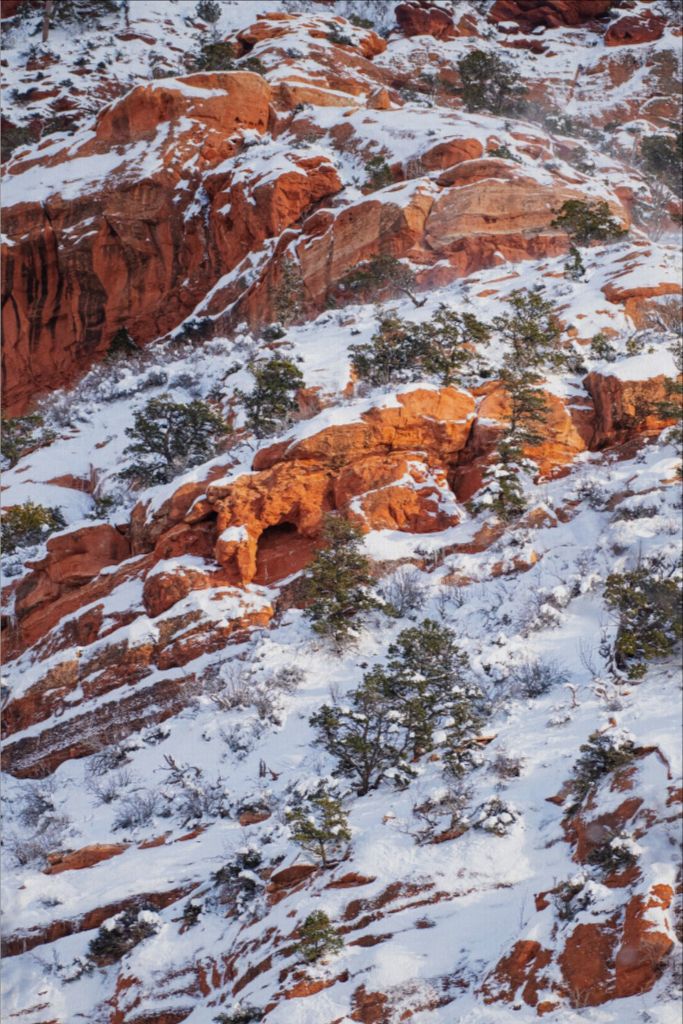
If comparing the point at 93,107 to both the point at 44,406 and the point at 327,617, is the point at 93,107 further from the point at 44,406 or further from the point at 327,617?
the point at 327,617

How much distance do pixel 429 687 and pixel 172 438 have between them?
11.5m

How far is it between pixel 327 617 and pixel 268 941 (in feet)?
19.5

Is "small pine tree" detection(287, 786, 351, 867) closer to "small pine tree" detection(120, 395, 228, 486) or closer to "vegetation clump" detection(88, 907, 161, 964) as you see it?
"vegetation clump" detection(88, 907, 161, 964)

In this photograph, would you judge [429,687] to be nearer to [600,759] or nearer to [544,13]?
[600,759]

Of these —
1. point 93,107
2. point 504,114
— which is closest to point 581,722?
point 504,114

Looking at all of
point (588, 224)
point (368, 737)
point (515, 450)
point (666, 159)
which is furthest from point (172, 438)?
point (666, 159)

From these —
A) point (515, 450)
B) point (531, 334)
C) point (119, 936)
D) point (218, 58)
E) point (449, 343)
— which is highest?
point (218, 58)

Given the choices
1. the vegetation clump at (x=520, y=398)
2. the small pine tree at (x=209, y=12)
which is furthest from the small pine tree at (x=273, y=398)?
the small pine tree at (x=209, y=12)

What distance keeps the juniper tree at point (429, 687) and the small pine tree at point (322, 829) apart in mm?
1549

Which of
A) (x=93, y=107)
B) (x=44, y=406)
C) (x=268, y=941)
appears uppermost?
(x=93, y=107)

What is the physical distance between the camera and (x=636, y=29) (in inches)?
2169

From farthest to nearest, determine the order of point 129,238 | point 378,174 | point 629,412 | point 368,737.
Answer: point 129,238, point 378,174, point 629,412, point 368,737

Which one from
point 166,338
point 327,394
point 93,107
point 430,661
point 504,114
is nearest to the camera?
point 430,661

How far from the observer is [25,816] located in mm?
12070
